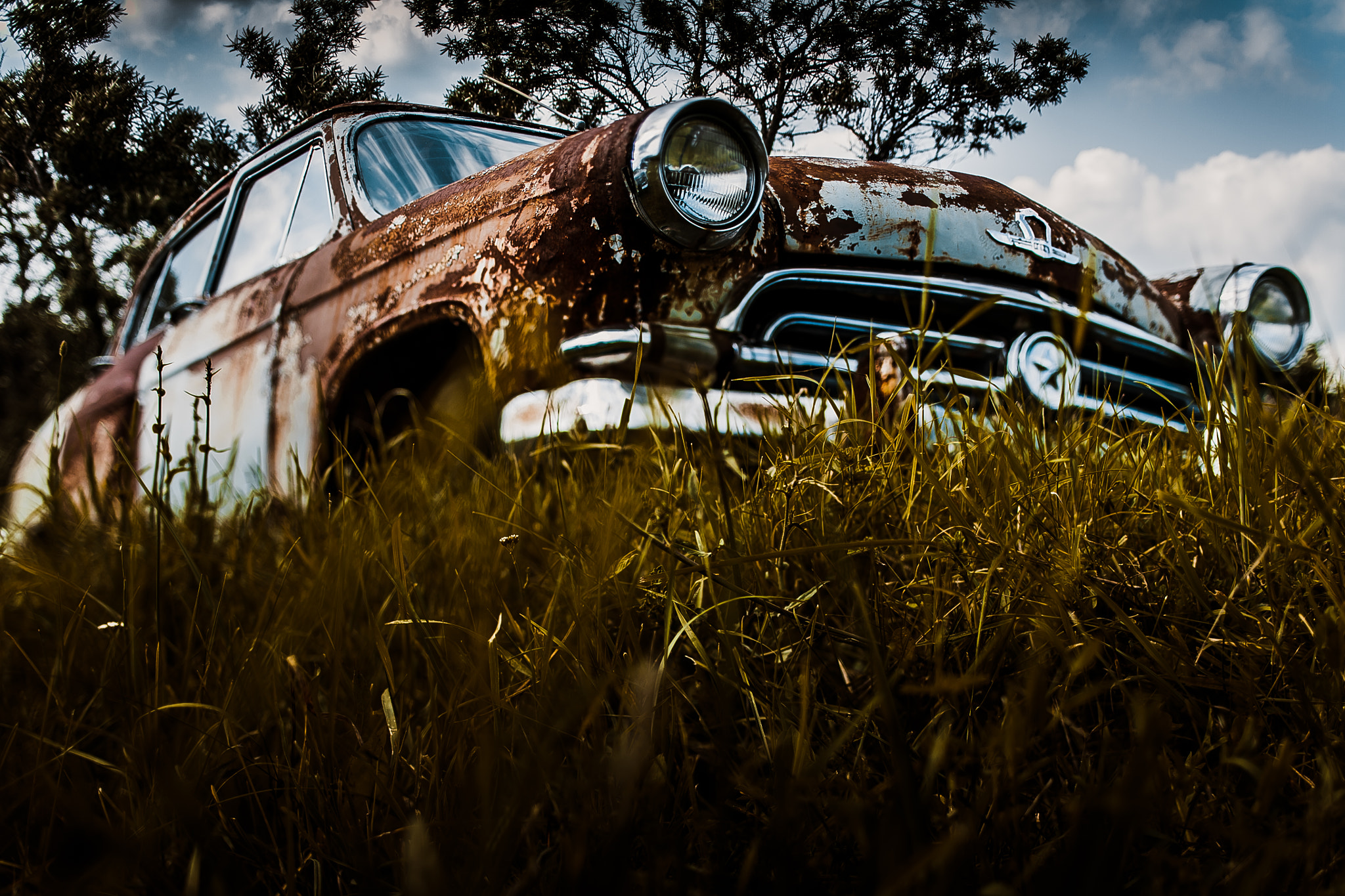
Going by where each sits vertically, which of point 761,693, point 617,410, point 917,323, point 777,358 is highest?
point 917,323

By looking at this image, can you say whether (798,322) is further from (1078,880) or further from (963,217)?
(1078,880)

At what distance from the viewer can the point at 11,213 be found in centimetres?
889

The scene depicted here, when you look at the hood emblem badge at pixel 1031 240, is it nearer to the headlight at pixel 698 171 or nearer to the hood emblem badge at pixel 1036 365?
the hood emblem badge at pixel 1036 365

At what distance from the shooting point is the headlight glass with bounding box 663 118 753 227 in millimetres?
1520

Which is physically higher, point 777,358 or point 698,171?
point 698,171

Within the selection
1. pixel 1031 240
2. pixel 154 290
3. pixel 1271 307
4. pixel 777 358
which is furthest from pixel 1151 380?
pixel 154 290

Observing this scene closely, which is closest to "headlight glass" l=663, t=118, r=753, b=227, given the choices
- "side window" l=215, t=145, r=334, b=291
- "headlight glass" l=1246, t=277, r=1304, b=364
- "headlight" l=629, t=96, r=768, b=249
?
"headlight" l=629, t=96, r=768, b=249

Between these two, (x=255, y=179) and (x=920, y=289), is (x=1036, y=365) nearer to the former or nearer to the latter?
(x=920, y=289)

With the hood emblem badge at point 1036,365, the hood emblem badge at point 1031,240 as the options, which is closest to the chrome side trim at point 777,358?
the hood emblem badge at point 1036,365

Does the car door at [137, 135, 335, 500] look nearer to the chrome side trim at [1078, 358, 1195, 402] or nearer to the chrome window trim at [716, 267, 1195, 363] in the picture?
the chrome window trim at [716, 267, 1195, 363]

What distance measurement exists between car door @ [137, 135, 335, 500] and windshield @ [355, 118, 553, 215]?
13 cm

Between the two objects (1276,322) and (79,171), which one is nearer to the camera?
(1276,322)

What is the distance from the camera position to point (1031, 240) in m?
1.96

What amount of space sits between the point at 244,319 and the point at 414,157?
0.65 m
